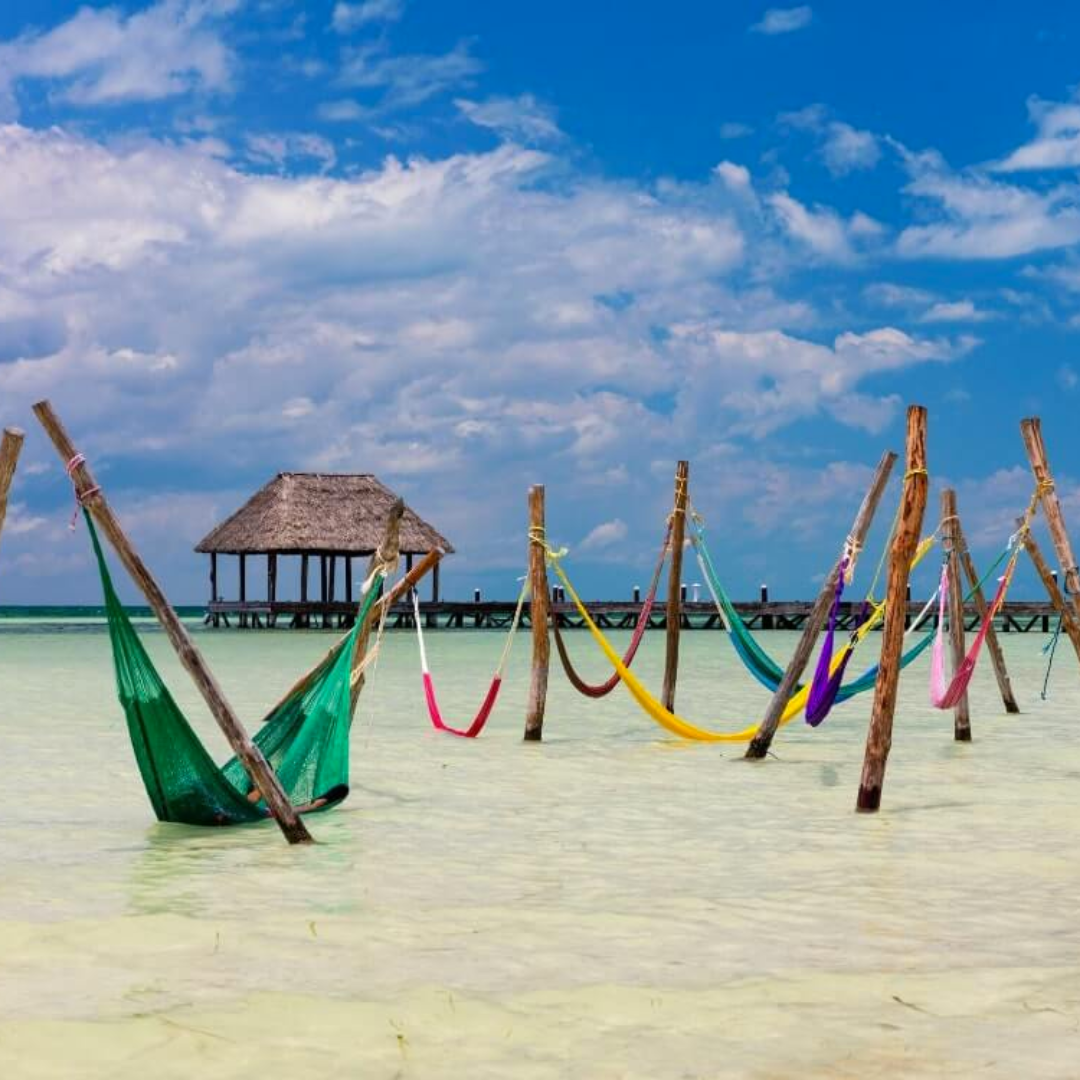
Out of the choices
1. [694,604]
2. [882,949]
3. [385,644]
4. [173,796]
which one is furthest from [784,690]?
[694,604]

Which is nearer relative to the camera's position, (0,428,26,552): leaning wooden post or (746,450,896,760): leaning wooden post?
(0,428,26,552): leaning wooden post

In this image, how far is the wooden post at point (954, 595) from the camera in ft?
29.0

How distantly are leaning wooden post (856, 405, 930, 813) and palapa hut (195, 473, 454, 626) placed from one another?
81.5 ft

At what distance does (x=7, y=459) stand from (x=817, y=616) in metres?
4.52

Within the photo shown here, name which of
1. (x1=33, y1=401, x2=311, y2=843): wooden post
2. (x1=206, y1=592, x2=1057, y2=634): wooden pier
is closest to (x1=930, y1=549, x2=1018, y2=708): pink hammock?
(x1=33, y1=401, x2=311, y2=843): wooden post

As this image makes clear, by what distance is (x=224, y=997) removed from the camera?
10.8ft

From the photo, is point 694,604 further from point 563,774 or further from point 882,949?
point 882,949

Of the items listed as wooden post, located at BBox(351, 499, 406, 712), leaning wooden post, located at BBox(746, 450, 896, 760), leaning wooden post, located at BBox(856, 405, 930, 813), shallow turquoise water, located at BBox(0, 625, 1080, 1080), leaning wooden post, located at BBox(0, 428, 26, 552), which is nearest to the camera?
shallow turquoise water, located at BBox(0, 625, 1080, 1080)

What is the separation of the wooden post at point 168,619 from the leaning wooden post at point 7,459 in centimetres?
13

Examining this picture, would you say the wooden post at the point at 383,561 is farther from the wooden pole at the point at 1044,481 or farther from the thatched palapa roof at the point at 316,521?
the thatched palapa roof at the point at 316,521

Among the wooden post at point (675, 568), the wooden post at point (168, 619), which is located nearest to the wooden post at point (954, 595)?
the wooden post at point (675, 568)

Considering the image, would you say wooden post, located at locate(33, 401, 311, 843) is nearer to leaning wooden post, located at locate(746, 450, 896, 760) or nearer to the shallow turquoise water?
the shallow turquoise water

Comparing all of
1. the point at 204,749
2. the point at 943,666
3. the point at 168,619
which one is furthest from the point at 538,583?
the point at 168,619

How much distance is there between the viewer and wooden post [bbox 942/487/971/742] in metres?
8.85
